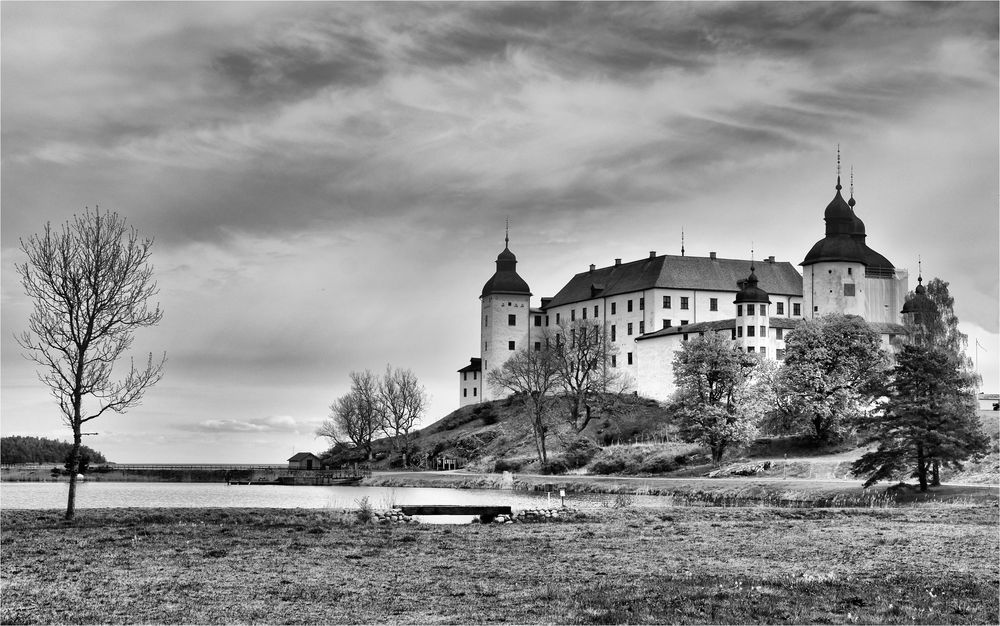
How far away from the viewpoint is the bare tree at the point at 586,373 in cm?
10138

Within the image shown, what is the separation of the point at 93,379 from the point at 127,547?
6912 mm

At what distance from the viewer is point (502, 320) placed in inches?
4823

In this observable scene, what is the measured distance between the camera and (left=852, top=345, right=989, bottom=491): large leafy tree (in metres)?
41.0

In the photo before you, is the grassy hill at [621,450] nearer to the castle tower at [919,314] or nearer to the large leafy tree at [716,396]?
the large leafy tree at [716,396]

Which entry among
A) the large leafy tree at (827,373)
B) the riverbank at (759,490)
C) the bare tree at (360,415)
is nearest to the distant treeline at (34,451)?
the bare tree at (360,415)

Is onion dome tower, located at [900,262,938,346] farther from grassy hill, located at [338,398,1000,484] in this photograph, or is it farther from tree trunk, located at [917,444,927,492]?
tree trunk, located at [917,444,927,492]

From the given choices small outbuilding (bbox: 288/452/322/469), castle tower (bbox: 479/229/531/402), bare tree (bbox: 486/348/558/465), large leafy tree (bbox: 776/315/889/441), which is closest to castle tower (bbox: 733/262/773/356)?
large leafy tree (bbox: 776/315/889/441)

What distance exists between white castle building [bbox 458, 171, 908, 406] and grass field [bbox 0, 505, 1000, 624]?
68.3m

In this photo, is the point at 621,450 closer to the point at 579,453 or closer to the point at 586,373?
the point at 579,453

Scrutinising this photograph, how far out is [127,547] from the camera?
2052 centimetres

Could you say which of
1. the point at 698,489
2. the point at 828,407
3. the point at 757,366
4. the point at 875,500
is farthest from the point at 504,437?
the point at 875,500

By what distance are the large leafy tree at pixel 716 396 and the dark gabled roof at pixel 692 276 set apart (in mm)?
32417

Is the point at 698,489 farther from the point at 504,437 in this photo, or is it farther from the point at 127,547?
the point at 504,437

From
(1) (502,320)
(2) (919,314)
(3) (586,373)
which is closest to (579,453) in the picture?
(3) (586,373)
